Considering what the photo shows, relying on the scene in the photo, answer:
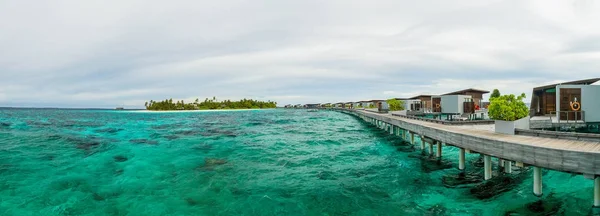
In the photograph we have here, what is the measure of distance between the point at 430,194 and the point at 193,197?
27.5ft

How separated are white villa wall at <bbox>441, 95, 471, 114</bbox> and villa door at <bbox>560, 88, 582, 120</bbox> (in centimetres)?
1310

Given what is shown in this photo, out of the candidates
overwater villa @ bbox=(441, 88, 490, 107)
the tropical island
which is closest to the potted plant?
overwater villa @ bbox=(441, 88, 490, 107)

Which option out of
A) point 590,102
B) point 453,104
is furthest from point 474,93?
point 590,102

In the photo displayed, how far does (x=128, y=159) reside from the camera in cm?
1769

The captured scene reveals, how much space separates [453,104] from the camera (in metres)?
33.1

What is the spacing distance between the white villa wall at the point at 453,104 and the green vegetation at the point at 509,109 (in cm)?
1959

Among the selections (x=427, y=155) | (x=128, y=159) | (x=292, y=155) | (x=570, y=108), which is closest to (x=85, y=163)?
(x=128, y=159)

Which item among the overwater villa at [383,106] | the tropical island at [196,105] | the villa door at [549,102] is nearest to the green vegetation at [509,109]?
the villa door at [549,102]

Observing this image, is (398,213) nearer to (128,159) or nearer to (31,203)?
(31,203)

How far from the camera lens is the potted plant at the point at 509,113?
→ 12266 mm

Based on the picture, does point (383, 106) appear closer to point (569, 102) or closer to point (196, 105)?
point (569, 102)

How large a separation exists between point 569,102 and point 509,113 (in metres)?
10.6

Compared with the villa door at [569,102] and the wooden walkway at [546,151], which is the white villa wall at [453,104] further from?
the wooden walkway at [546,151]

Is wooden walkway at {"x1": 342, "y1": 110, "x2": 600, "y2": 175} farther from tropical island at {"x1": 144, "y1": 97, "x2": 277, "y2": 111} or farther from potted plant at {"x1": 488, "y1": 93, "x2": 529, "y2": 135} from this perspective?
tropical island at {"x1": 144, "y1": 97, "x2": 277, "y2": 111}
